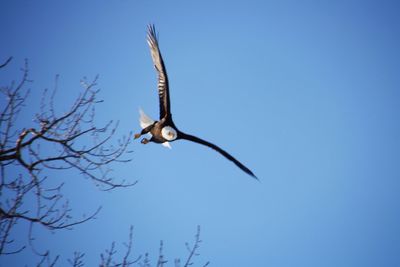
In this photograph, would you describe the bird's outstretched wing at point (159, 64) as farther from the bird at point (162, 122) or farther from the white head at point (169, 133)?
the white head at point (169, 133)

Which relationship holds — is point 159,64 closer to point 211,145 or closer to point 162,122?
point 162,122

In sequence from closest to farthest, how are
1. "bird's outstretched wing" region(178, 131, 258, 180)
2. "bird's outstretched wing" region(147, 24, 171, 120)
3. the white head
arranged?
"bird's outstretched wing" region(147, 24, 171, 120)
the white head
"bird's outstretched wing" region(178, 131, 258, 180)

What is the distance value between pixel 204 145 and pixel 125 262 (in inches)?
127

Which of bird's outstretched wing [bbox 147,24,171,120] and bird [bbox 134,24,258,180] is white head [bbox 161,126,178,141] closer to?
bird [bbox 134,24,258,180]

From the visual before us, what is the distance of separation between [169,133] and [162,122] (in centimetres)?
27

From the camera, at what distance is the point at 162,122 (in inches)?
256

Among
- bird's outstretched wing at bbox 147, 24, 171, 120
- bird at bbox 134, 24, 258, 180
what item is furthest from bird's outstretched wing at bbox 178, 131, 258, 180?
bird's outstretched wing at bbox 147, 24, 171, 120

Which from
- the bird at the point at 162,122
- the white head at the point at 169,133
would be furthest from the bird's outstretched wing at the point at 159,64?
the white head at the point at 169,133

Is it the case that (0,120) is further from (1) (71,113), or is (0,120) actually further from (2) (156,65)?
(2) (156,65)

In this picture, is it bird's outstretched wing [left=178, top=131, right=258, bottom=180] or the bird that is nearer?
the bird

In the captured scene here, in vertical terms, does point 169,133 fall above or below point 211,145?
below

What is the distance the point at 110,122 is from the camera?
4.51 meters

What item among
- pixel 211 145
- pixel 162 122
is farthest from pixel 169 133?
pixel 211 145

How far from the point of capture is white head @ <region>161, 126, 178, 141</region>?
6.59 metres
